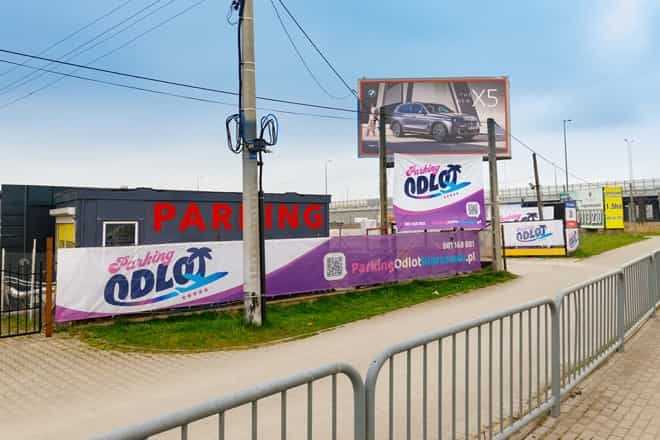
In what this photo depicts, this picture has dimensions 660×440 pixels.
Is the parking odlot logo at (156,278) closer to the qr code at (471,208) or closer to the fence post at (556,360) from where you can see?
the fence post at (556,360)

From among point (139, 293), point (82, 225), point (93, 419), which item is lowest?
point (93, 419)

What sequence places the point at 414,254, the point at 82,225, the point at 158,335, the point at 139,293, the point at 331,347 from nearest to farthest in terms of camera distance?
the point at 331,347
the point at 158,335
the point at 139,293
the point at 82,225
the point at 414,254

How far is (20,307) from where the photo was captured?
37.3 ft

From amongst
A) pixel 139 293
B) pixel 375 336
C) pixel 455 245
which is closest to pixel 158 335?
pixel 139 293

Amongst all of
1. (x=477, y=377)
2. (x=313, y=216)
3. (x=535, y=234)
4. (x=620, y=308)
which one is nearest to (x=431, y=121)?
(x=535, y=234)

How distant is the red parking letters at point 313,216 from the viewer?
18.9 meters

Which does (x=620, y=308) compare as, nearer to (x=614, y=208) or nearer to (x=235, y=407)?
(x=235, y=407)

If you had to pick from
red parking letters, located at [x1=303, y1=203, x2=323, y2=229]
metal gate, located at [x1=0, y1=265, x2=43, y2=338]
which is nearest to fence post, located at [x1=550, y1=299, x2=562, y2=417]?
metal gate, located at [x1=0, y1=265, x2=43, y2=338]

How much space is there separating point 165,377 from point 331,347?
276cm

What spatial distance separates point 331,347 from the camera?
8.38m

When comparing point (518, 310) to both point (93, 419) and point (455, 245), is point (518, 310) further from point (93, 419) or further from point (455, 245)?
point (455, 245)

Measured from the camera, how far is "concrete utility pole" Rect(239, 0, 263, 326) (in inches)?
385

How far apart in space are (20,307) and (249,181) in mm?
6373

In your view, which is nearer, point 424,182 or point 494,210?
point 424,182
